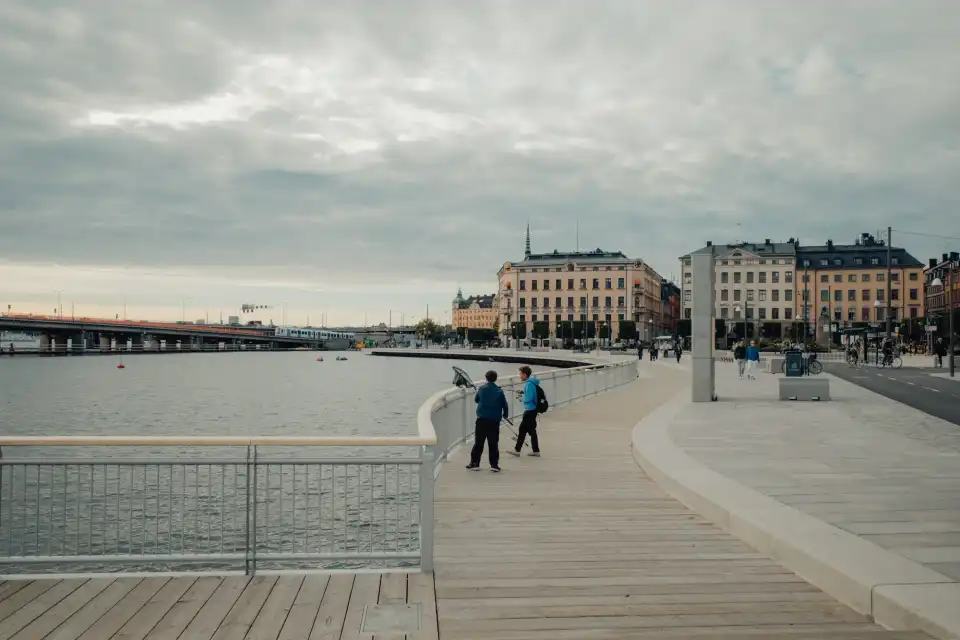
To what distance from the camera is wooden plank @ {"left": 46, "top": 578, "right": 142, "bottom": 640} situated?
558 centimetres

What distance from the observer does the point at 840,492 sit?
35.0ft

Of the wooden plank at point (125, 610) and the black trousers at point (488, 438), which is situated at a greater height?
the black trousers at point (488, 438)

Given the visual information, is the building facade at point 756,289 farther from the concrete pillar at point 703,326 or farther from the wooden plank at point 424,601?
the wooden plank at point 424,601

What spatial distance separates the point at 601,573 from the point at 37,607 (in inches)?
167

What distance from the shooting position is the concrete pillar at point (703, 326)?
23.8 m

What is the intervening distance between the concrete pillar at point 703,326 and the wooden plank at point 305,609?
697 inches

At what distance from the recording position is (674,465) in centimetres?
1227

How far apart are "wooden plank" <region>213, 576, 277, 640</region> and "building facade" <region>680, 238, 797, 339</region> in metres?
142

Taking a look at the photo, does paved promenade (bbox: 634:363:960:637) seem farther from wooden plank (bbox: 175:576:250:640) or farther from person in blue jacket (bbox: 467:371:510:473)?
wooden plank (bbox: 175:576:250:640)

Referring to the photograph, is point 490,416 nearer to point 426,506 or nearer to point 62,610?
point 426,506

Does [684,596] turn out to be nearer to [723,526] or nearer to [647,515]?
[723,526]

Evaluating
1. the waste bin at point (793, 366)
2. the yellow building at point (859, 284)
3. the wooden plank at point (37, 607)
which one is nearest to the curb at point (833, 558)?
the wooden plank at point (37, 607)

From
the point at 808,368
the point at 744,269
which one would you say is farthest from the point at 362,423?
the point at 744,269

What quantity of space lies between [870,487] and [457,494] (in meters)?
5.30
